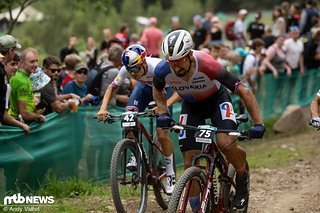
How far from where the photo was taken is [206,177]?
7.07 metres

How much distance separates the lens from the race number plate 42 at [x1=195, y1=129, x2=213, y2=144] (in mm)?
6961

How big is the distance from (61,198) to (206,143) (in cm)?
318

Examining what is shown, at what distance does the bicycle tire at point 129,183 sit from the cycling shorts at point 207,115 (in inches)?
31.7

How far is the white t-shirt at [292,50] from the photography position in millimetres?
18656

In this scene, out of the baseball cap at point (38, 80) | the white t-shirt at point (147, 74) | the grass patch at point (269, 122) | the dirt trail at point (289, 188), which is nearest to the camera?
the white t-shirt at point (147, 74)

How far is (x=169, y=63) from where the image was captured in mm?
7379

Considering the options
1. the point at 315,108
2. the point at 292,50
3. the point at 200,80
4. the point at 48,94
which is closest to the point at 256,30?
the point at 292,50

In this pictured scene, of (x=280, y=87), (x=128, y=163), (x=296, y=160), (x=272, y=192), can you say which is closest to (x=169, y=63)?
(x=128, y=163)

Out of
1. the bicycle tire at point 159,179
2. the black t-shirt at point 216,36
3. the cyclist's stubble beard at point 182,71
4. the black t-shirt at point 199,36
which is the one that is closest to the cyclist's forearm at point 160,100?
the cyclist's stubble beard at point 182,71

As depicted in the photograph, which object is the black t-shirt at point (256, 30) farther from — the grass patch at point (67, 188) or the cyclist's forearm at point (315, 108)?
the cyclist's forearm at point (315, 108)

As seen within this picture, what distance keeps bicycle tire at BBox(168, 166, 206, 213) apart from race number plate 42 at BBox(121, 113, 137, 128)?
1.60m

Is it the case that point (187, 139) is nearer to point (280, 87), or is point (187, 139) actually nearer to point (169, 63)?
point (169, 63)

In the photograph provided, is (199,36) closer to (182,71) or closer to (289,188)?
(289,188)

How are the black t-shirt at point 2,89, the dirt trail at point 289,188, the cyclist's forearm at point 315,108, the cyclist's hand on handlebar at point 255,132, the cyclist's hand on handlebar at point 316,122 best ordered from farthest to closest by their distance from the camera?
the dirt trail at point 289,188
the black t-shirt at point 2,89
the cyclist's forearm at point 315,108
the cyclist's hand on handlebar at point 316,122
the cyclist's hand on handlebar at point 255,132
